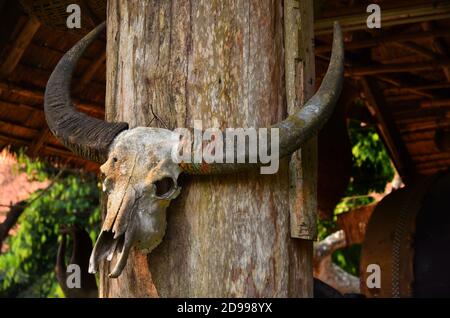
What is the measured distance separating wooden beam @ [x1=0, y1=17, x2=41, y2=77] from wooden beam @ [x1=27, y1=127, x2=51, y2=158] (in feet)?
2.22

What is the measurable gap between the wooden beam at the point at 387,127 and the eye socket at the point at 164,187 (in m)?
4.06

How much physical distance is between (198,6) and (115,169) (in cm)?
68

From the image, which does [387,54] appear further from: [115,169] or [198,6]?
[115,169]

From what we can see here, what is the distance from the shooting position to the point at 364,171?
11.1 meters

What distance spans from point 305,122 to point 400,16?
6.84 feet

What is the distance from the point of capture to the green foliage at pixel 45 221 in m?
12.4

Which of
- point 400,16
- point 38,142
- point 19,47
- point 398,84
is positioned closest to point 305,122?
point 400,16

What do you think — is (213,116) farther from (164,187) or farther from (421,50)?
(421,50)

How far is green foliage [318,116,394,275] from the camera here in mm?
10844

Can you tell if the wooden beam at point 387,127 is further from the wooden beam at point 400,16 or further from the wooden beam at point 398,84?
the wooden beam at point 400,16

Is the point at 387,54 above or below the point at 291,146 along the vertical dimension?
above

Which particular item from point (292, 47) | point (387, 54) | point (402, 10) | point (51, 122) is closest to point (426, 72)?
point (387, 54)

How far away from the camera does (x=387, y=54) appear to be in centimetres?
650
